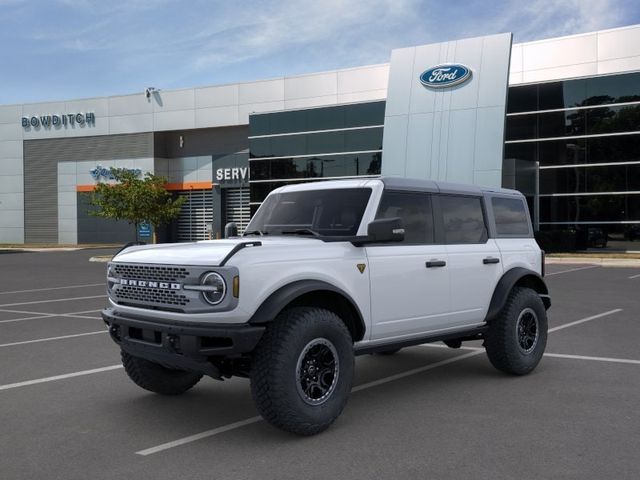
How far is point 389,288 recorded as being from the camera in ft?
18.6

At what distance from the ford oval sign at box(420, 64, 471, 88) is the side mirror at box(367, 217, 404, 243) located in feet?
88.4

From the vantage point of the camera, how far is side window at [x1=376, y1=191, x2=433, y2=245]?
5.99 meters

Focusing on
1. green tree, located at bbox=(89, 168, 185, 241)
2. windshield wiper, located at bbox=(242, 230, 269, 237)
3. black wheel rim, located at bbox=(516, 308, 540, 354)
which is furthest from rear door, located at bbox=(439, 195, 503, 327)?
green tree, located at bbox=(89, 168, 185, 241)

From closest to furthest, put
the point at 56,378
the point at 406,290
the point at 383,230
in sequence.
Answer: the point at 383,230, the point at 406,290, the point at 56,378

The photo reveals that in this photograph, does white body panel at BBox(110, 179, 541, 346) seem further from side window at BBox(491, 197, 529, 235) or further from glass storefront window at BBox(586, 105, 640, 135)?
glass storefront window at BBox(586, 105, 640, 135)

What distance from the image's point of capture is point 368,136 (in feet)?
120

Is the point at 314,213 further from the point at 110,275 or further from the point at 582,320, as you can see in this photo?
the point at 582,320

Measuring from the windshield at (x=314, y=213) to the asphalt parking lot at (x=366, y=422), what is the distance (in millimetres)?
1520

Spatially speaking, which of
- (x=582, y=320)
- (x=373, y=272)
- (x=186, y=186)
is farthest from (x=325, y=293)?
(x=186, y=186)

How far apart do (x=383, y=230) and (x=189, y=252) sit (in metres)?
1.47

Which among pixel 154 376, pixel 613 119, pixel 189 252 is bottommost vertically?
pixel 154 376

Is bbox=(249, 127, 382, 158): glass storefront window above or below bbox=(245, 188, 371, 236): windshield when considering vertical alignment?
above

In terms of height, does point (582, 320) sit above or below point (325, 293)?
below

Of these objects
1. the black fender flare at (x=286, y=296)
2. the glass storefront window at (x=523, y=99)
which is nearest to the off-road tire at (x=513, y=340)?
the black fender flare at (x=286, y=296)
